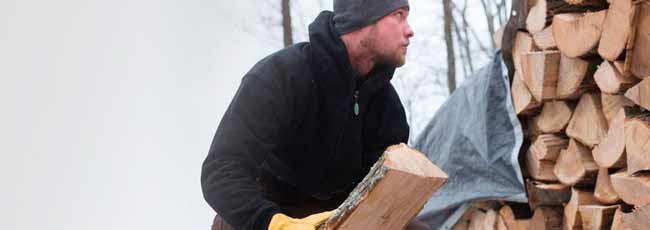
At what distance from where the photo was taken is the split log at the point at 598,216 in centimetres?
251

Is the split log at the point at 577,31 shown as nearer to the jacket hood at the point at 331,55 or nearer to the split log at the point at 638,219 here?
the split log at the point at 638,219

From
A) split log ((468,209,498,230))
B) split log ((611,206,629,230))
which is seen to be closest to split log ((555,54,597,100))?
split log ((611,206,629,230))

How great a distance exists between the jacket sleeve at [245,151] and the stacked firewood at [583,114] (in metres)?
1.09

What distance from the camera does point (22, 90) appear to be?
243 inches

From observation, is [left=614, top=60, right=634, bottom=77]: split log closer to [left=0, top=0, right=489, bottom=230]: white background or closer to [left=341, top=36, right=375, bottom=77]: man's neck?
[left=341, top=36, right=375, bottom=77]: man's neck

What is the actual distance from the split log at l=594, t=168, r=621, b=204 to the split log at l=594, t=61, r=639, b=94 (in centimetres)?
32

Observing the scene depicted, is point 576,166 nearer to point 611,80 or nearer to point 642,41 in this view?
point 611,80

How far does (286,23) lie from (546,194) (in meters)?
4.90

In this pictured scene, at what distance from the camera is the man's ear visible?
10.1 ft

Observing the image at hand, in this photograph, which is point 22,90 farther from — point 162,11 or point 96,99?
point 162,11

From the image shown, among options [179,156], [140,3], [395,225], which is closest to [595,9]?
[395,225]

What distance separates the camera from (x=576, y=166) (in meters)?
2.74

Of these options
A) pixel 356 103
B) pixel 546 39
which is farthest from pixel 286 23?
pixel 356 103

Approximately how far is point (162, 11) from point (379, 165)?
5.63 metres
